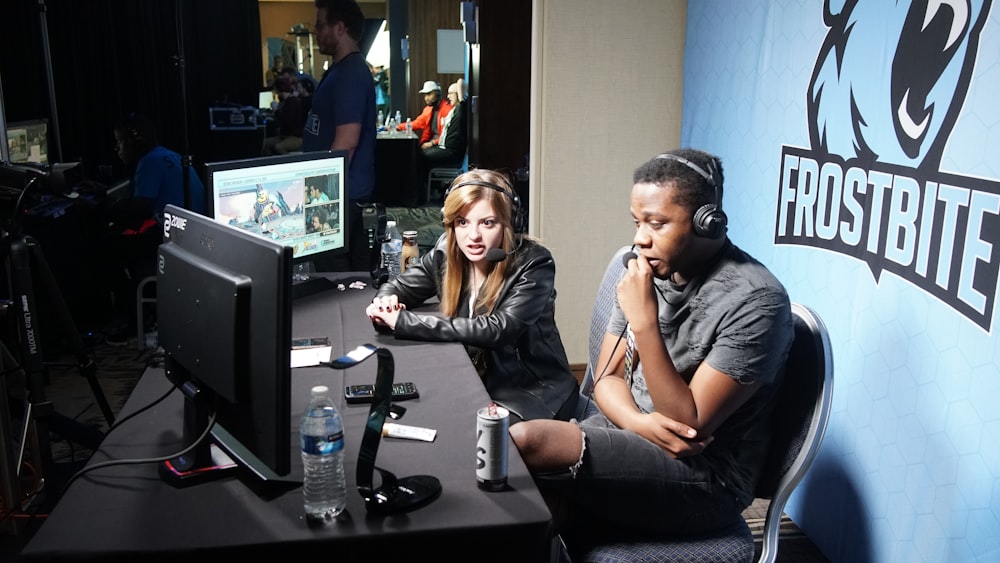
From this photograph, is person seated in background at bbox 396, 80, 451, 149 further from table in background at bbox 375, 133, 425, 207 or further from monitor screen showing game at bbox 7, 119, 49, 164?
monitor screen showing game at bbox 7, 119, 49, 164

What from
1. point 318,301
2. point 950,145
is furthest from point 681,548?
point 318,301

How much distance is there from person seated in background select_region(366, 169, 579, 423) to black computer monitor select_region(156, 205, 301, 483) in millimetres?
814

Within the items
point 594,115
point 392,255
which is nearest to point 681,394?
point 392,255

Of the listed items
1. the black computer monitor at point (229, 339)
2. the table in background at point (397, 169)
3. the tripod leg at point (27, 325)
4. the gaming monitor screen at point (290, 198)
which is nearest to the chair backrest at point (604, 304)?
the gaming monitor screen at point (290, 198)

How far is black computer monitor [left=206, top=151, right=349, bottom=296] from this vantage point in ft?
7.98

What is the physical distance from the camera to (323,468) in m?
1.29

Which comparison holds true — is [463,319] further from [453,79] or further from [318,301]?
[453,79]

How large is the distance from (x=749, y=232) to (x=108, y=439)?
2234 mm

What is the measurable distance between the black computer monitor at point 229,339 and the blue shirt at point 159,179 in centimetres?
320

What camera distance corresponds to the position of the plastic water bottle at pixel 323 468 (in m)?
1.29

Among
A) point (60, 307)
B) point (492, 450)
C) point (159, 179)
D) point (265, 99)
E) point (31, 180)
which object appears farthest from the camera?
point (265, 99)

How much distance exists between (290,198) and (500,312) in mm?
858

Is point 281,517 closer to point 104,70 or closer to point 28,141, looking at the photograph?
point 28,141

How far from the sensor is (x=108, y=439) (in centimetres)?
158
